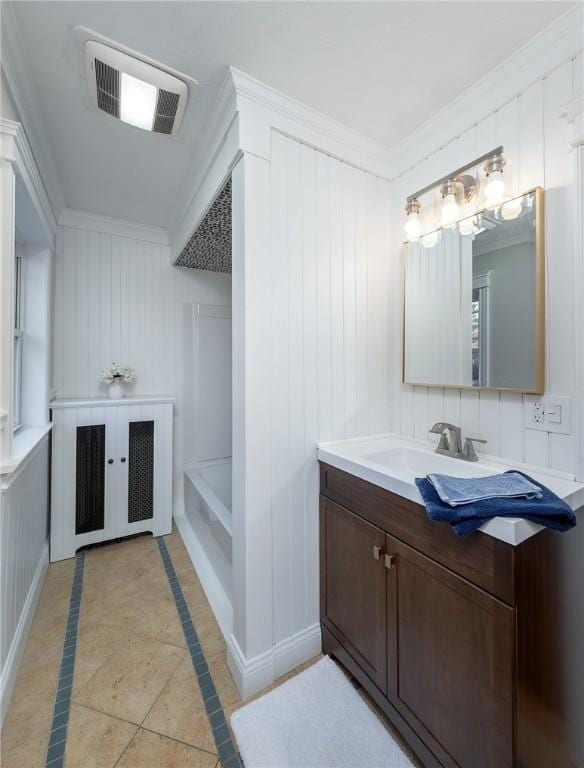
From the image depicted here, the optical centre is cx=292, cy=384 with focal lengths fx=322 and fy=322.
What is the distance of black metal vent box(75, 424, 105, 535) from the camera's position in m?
2.39

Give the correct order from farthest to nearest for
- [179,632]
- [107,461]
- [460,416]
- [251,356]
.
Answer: [107,461] < [179,632] < [460,416] < [251,356]

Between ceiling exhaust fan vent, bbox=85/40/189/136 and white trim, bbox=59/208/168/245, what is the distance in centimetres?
130

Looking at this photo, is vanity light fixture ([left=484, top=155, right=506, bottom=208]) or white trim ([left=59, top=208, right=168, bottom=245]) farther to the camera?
white trim ([left=59, top=208, right=168, bottom=245])

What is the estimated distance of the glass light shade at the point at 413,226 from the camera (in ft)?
5.36

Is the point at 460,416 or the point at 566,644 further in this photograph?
the point at 460,416

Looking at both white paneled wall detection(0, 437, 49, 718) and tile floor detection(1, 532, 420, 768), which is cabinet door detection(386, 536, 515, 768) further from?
white paneled wall detection(0, 437, 49, 718)

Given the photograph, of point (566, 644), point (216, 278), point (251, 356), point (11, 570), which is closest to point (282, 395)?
point (251, 356)

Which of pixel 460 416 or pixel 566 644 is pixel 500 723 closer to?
pixel 566 644

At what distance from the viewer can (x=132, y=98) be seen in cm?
141

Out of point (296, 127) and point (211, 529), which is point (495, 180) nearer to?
point (296, 127)

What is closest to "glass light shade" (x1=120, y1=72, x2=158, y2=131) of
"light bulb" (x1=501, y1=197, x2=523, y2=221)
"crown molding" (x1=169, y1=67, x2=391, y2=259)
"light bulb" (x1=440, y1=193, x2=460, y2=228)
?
"crown molding" (x1=169, y1=67, x2=391, y2=259)

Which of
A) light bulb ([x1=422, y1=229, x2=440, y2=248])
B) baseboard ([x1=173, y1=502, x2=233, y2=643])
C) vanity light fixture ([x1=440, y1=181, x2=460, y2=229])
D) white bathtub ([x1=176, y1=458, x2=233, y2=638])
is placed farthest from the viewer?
white bathtub ([x1=176, y1=458, x2=233, y2=638])

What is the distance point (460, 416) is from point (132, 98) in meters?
2.05

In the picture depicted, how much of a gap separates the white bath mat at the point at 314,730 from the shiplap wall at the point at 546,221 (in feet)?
3.81
